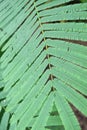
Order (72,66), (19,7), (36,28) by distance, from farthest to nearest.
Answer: (19,7) → (36,28) → (72,66)

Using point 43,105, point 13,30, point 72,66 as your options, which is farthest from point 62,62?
point 13,30

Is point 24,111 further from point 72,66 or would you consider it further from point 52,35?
point 52,35

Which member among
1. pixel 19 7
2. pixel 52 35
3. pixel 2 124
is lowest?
pixel 2 124

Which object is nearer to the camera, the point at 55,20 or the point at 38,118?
the point at 38,118

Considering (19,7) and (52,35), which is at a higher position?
(19,7)

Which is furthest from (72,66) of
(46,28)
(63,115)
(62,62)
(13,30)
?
(13,30)

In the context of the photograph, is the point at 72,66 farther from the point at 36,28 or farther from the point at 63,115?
the point at 36,28

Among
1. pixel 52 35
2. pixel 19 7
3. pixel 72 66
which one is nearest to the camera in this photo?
pixel 72 66
